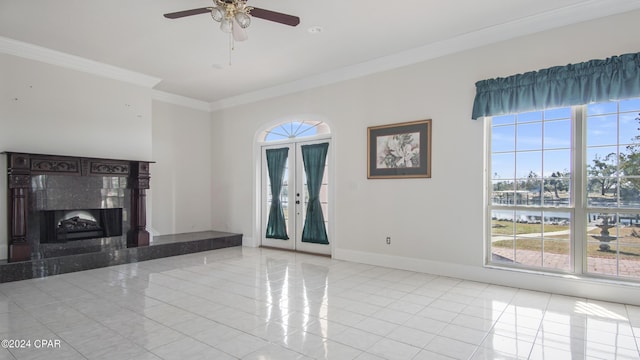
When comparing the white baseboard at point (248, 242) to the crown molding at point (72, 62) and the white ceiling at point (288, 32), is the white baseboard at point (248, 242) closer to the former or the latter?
the white ceiling at point (288, 32)

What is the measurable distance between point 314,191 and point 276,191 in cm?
97

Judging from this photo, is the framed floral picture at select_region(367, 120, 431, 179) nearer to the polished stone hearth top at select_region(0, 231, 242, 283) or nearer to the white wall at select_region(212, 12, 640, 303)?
the white wall at select_region(212, 12, 640, 303)

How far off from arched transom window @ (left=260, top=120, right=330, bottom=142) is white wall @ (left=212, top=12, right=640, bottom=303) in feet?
0.78

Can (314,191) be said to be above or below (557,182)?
below

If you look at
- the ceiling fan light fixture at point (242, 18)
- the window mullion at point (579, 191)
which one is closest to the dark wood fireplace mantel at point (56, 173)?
the ceiling fan light fixture at point (242, 18)

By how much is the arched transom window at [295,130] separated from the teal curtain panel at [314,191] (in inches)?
10.0

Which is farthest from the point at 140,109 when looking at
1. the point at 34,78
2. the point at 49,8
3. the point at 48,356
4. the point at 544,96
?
the point at 544,96

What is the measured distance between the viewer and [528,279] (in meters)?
4.03

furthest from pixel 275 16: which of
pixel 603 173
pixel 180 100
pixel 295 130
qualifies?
pixel 180 100

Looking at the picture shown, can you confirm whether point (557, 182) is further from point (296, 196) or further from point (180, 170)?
point (180, 170)

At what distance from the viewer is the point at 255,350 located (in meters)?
A: 2.55

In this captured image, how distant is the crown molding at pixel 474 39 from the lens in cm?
362

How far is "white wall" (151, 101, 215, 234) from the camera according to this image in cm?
679

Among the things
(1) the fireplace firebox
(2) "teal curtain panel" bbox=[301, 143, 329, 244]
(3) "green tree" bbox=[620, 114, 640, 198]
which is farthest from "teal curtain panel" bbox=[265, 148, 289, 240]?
(3) "green tree" bbox=[620, 114, 640, 198]
